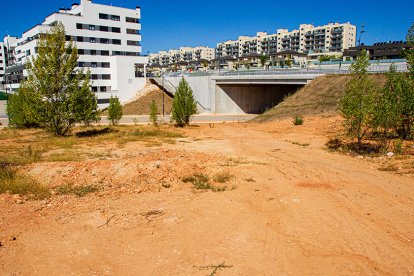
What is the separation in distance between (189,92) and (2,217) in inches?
1028

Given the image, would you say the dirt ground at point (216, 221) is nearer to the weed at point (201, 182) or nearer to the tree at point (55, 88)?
the weed at point (201, 182)

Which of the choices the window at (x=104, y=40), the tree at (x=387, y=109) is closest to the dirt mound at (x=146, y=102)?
the window at (x=104, y=40)

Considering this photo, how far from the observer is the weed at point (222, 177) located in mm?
13603

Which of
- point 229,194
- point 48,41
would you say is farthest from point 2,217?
point 48,41

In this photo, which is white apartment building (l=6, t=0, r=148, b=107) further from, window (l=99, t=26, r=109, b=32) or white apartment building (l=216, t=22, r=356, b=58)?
white apartment building (l=216, t=22, r=356, b=58)

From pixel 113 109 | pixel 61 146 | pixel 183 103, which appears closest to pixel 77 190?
pixel 61 146

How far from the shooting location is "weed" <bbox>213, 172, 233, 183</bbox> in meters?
13.6

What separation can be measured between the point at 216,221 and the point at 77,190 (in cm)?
583

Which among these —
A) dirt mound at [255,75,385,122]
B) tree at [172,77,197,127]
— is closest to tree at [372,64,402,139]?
dirt mound at [255,75,385,122]

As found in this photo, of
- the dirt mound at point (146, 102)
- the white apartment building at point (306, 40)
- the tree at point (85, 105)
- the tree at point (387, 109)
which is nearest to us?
the tree at point (387, 109)

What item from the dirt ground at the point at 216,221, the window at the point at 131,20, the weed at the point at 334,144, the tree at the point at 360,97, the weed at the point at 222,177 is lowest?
the dirt ground at the point at 216,221

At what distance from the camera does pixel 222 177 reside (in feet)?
45.6

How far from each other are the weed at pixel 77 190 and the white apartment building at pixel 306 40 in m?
117

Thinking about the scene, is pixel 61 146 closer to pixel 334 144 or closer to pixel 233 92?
pixel 334 144
